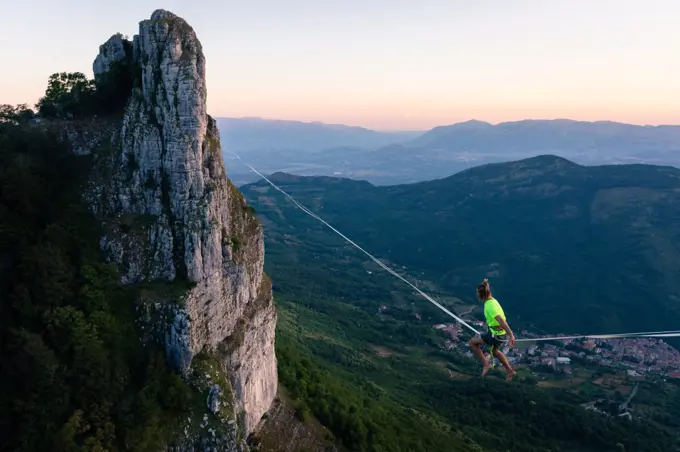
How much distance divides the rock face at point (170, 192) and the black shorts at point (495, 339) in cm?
2217

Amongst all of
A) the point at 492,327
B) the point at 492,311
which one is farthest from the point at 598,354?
the point at 492,311

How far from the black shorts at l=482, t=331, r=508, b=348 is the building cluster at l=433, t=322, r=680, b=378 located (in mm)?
130025

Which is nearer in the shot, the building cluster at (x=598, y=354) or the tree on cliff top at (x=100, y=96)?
the tree on cliff top at (x=100, y=96)

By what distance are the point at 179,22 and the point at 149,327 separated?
24.1m

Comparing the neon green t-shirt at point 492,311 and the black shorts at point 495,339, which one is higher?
the neon green t-shirt at point 492,311

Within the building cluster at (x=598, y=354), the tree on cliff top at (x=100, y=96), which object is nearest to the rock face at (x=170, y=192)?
the tree on cliff top at (x=100, y=96)

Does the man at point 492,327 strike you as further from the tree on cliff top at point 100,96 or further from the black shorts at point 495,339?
the tree on cliff top at point 100,96

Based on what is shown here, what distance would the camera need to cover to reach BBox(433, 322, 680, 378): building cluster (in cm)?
14600

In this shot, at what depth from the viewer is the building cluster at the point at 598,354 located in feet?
479

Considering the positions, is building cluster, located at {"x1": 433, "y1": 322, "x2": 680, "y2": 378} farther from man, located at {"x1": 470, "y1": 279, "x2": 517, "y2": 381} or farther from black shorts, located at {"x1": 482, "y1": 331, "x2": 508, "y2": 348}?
black shorts, located at {"x1": 482, "y1": 331, "x2": 508, "y2": 348}

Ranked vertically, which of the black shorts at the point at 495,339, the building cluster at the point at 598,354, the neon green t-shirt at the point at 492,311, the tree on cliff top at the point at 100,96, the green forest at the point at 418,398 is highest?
the tree on cliff top at the point at 100,96

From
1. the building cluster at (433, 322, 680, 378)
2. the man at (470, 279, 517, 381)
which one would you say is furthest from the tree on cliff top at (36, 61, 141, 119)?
the building cluster at (433, 322, 680, 378)

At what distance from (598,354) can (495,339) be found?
161180mm

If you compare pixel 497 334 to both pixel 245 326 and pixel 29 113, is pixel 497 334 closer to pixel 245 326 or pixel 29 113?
pixel 245 326
